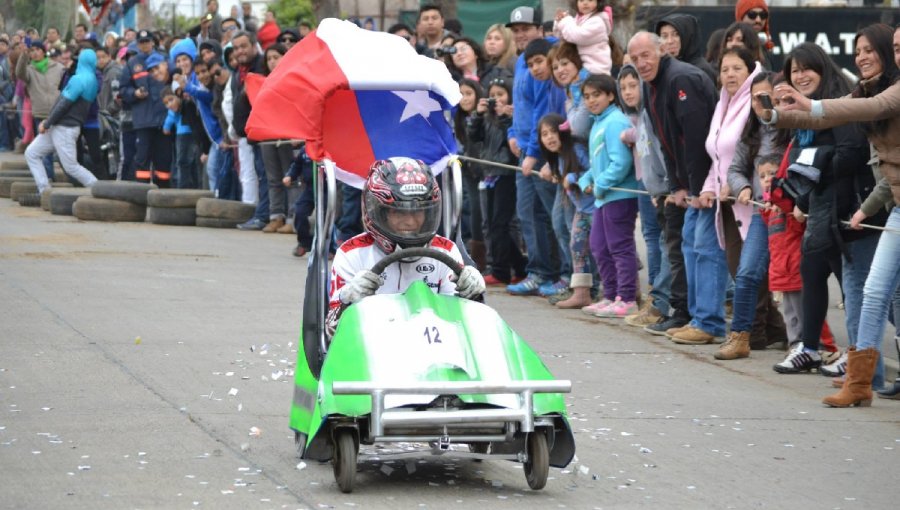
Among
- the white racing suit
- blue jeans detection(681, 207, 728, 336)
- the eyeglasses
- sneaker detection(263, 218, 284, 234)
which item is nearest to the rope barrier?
blue jeans detection(681, 207, 728, 336)

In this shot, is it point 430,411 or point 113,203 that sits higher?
point 430,411

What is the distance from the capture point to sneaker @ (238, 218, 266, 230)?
62.0 ft

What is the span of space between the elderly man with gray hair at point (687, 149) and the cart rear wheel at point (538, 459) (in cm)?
481

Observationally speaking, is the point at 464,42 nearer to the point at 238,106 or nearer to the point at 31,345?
the point at 238,106

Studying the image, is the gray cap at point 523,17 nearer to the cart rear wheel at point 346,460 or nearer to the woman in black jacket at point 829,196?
the woman in black jacket at point 829,196

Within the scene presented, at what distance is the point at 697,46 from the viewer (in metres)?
11.9

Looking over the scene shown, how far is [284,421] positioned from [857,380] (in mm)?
3347

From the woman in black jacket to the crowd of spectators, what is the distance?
11 millimetres

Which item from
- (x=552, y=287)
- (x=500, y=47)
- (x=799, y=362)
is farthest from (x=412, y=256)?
(x=500, y=47)

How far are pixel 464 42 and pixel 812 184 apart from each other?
6.40 m

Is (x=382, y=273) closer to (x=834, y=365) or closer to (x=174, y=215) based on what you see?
(x=834, y=365)

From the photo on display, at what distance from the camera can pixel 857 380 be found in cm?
878

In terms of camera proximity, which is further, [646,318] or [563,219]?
[563,219]

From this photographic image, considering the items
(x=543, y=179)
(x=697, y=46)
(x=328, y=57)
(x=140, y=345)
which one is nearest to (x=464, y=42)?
(x=543, y=179)
